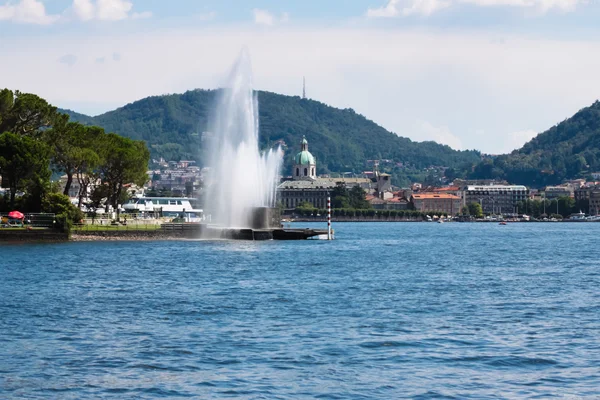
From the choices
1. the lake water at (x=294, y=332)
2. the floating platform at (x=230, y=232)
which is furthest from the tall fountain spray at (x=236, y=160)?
the lake water at (x=294, y=332)

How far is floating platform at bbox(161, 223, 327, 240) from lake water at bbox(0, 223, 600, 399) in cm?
3076

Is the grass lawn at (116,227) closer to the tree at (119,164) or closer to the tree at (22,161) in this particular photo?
the tree at (22,161)

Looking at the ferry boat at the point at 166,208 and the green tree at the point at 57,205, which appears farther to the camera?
the ferry boat at the point at 166,208

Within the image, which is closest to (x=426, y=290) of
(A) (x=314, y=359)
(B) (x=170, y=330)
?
(B) (x=170, y=330)

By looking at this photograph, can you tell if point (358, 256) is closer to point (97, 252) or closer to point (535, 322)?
point (97, 252)

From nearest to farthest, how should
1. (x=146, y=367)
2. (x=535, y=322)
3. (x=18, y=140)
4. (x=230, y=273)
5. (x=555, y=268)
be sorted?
(x=146, y=367), (x=535, y=322), (x=230, y=273), (x=555, y=268), (x=18, y=140)

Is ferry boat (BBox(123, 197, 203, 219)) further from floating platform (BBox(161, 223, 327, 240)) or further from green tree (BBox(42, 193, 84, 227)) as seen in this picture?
green tree (BBox(42, 193, 84, 227))

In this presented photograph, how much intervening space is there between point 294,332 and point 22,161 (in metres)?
55.8

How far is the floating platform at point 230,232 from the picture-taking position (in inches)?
3472

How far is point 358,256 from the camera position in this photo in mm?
72625

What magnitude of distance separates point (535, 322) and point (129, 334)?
1260 cm

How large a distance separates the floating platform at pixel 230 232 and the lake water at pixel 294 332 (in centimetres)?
3076

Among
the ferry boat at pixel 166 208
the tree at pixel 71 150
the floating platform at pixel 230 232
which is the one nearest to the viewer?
the floating platform at pixel 230 232

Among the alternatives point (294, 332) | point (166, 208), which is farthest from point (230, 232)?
point (294, 332)
